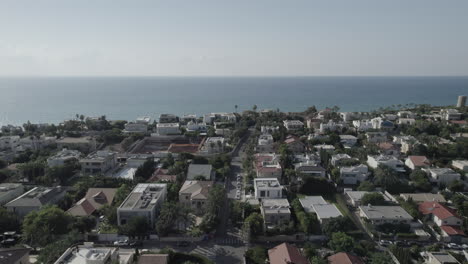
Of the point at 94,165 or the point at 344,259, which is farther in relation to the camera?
the point at 94,165

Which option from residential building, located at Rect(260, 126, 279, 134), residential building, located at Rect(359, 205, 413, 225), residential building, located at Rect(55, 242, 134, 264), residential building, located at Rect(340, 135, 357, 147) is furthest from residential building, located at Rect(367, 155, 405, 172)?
residential building, located at Rect(55, 242, 134, 264)

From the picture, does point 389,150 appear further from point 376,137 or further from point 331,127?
point 331,127

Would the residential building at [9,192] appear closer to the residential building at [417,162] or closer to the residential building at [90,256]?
the residential building at [90,256]

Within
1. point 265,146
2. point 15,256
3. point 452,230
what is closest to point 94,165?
point 15,256

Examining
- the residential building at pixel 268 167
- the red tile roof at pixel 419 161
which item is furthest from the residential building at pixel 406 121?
the residential building at pixel 268 167

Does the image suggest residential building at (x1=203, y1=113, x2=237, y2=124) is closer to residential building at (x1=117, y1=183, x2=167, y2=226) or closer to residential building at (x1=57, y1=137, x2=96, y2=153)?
residential building at (x1=57, y1=137, x2=96, y2=153)

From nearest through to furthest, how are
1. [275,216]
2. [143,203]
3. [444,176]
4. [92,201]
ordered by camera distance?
1. [275,216]
2. [143,203]
3. [92,201]
4. [444,176]
